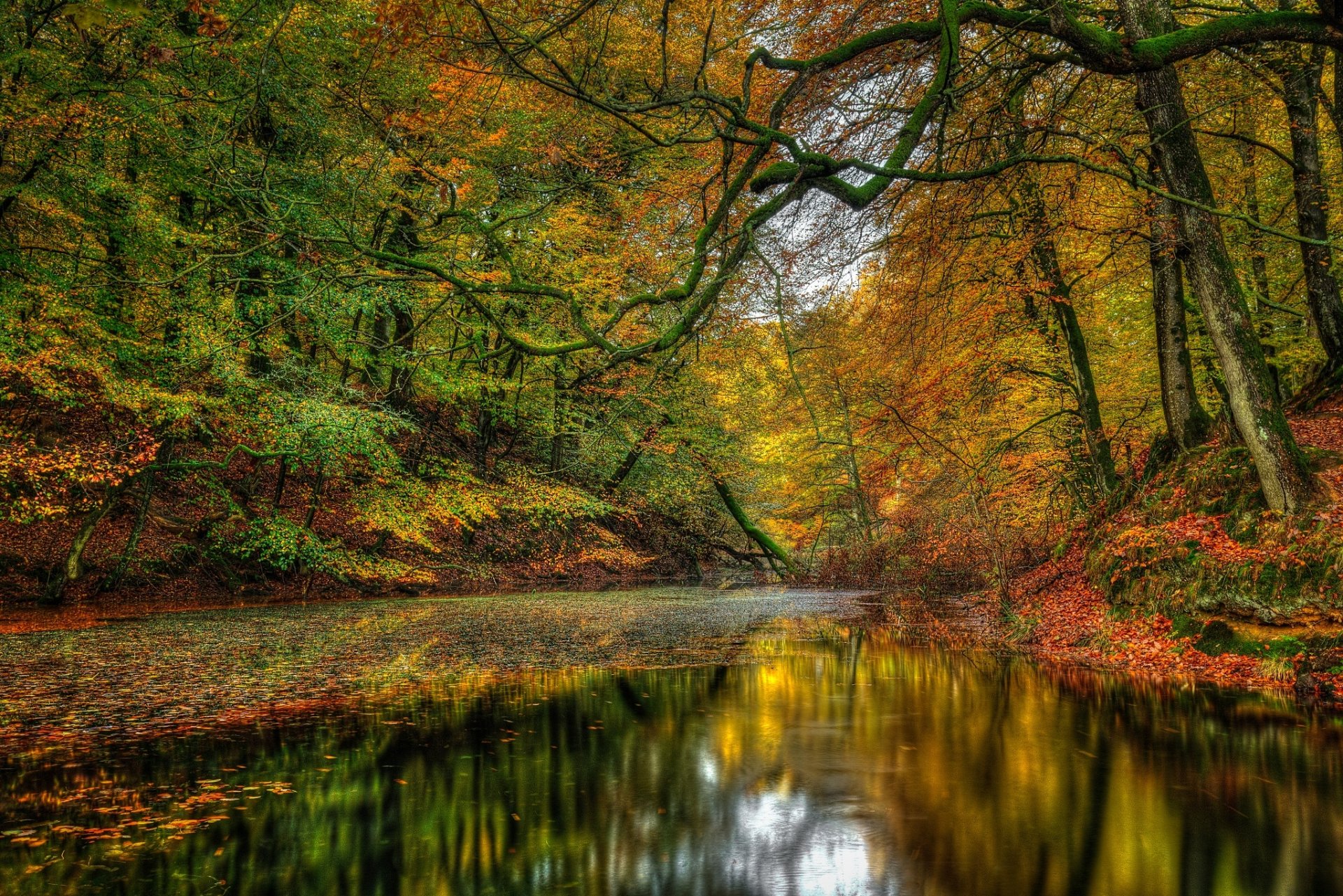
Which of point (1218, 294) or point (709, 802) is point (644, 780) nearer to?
Answer: point (709, 802)

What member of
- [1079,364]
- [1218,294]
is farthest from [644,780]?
[1079,364]

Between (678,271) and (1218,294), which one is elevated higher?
(678,271)

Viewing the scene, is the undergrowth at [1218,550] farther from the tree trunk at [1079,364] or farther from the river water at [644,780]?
the tree trunk at [1079,364]

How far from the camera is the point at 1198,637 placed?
23.9 feet

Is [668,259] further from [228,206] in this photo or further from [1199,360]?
[1199,360]

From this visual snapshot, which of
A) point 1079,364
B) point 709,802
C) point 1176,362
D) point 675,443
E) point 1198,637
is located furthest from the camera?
point 675,443

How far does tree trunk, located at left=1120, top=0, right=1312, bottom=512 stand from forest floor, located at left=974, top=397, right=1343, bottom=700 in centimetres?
38

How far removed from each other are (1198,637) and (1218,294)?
3194 mm

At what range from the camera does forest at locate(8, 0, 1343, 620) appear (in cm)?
661

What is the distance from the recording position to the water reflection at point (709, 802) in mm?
2896

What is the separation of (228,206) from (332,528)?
20.7ft

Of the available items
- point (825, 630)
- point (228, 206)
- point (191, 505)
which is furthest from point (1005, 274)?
point (191, 505)

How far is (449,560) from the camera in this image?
58.5ft

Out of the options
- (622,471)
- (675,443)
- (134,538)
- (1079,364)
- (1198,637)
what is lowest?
(1198,637)
